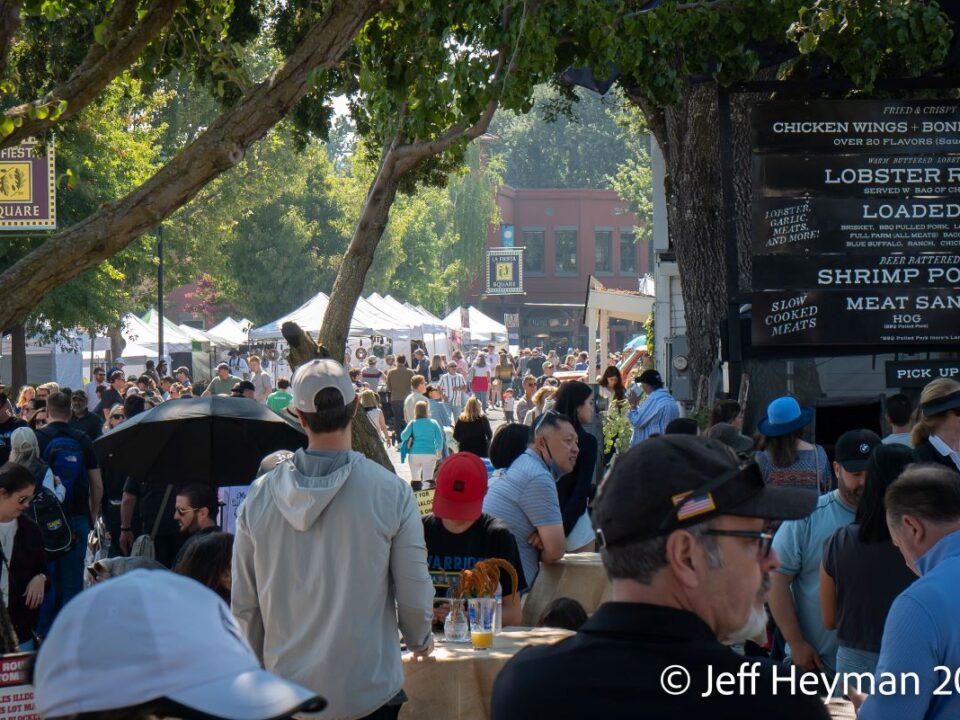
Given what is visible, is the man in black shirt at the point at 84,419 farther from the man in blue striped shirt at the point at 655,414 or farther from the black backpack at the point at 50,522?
the man in blue striped shirt at the point at 655,414

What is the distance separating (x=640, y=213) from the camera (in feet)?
227

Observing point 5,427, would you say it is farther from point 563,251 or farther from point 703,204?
point 563,251

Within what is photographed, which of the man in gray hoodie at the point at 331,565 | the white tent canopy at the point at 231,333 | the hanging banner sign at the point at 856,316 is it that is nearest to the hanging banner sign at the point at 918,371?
the hanging banner sign at the point at 856,316

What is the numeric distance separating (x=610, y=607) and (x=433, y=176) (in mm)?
13138

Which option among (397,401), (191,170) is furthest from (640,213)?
(191,170)

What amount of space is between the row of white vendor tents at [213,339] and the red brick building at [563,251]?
2960 cm

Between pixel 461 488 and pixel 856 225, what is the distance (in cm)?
666

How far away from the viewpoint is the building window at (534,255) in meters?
82.9

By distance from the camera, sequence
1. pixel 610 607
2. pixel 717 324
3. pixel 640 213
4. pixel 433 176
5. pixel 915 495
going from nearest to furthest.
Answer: pixel 610 607 < pixel 915 495 < pixel 717 324 < pixel 433 176 < pixel 640 213

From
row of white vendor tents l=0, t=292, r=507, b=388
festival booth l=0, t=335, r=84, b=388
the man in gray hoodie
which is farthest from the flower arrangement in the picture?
festival booth l=0, t=335, r=84, b=388

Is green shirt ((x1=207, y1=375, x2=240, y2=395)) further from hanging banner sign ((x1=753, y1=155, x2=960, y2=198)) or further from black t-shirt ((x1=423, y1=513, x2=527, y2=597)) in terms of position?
black t-shirt ((x1=423, y1=513, x2=527, y2=597))

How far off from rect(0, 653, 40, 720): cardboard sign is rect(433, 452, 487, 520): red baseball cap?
2.51 m

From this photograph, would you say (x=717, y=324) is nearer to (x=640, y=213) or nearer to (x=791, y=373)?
(x=791, y=373)

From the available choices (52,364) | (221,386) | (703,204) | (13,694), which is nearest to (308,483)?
(13,694)
